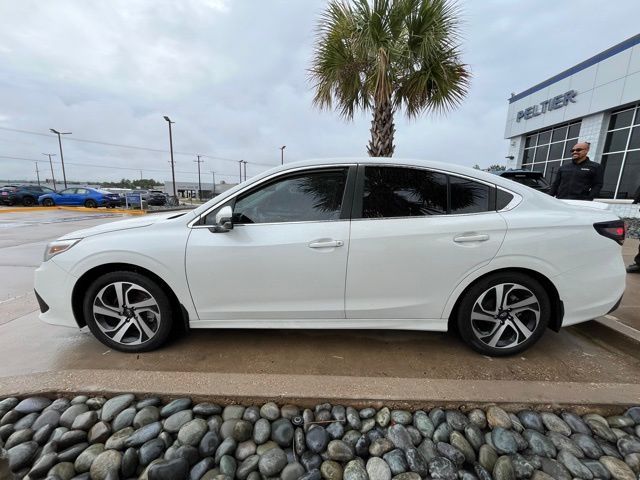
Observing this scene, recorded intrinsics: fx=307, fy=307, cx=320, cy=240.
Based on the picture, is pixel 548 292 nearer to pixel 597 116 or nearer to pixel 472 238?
pixel 472 238

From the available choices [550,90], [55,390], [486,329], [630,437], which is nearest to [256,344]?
[55,390]

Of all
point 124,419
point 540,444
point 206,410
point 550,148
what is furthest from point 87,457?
point 550,148

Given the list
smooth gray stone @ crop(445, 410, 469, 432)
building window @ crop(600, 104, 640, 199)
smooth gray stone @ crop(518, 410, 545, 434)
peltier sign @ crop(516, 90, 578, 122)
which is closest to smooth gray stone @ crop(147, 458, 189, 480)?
smooth gray stone @ crop(445, 410, 469, 432)

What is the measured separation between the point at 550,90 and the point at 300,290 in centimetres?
1756

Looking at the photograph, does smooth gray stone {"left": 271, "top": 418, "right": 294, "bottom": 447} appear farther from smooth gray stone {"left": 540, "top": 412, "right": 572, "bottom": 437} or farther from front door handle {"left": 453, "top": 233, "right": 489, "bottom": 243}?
front door handle {"left": 453, "top": 233, "right": 489, "bottom": 243}

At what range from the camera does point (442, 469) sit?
1496mm

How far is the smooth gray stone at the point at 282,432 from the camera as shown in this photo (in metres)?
1.67

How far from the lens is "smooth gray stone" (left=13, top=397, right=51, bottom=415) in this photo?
5.98 feet

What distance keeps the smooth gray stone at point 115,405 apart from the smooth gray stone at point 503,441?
212 cm

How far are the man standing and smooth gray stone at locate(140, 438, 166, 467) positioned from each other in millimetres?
5353

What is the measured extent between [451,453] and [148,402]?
1748 millimetres

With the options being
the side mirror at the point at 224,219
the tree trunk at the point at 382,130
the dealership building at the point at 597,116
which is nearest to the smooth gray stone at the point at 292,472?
the side mirror at the point at 224,219

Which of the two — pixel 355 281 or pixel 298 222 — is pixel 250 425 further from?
pixel 298 222

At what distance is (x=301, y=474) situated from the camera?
1495 millimetres
